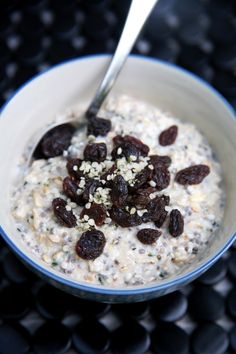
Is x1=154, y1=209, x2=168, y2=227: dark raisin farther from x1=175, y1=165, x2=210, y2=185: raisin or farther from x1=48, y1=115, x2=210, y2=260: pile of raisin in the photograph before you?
x1=175, y1=165, x2=210, y2=185: raisin

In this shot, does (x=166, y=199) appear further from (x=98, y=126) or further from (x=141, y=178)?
(x=98, y=126)

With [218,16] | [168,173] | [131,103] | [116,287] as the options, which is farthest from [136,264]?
[218,16]

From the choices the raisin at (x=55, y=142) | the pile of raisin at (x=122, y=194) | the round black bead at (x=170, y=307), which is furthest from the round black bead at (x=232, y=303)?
the raisin at (x=55, y=142)

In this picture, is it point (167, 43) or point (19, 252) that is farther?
point (167, 43)

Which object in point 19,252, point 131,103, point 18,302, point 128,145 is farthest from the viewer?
point 131,103

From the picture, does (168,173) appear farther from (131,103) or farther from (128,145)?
(131,103)

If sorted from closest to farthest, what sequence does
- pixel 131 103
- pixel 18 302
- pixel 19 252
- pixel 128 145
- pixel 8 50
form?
pixel 19 252 → pixel 128 145 → pixel 18 302 → pixel 131 103 → pixel 8 50

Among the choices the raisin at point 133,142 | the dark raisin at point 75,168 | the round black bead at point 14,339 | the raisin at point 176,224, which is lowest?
the round black bead at point 14,339

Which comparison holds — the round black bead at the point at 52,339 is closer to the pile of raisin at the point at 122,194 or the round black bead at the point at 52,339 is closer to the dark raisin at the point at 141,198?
the pile of raisin at the point at 122,194

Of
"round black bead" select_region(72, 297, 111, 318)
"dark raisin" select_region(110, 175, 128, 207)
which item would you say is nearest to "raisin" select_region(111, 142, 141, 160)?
"dark raisin" select_region(110, 175, 128, 207)
